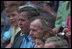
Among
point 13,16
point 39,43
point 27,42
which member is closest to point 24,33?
point 27,42

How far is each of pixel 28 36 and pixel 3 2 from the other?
1.80 meters

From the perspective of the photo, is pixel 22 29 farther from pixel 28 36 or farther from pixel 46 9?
pixel 46 9

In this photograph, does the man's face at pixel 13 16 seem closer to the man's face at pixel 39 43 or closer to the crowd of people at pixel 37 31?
the crowd of people at pixel 37 31

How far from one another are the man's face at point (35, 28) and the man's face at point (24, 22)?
0.16 ft

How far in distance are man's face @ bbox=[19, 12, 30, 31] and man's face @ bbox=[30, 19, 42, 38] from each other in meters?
0.05

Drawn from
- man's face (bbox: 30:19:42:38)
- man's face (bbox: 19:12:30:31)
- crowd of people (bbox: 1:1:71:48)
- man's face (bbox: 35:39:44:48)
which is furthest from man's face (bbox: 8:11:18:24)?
man's face (bbox: 35:39:44:48)

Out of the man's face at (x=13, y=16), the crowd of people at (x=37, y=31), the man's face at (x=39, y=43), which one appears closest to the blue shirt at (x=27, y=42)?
the crowd of people at (x=37, y=31)

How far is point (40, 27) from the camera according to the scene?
2619 mm

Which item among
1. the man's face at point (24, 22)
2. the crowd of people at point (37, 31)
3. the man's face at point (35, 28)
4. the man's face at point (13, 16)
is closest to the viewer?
the crowd of people at point (37, 31)

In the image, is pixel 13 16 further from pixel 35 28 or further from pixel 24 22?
pixel 35 28

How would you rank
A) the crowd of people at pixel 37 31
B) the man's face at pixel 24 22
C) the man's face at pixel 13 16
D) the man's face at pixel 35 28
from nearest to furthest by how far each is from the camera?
the crowd of people at pixel 37 31 < the man's face at pixel 35 28 < the man's face at pixel 24 22 < the man's face at pixel 13 16

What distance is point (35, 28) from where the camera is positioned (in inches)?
106

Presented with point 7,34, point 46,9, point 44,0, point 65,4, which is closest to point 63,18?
point 65,4

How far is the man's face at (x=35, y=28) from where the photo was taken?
2.62 meters
